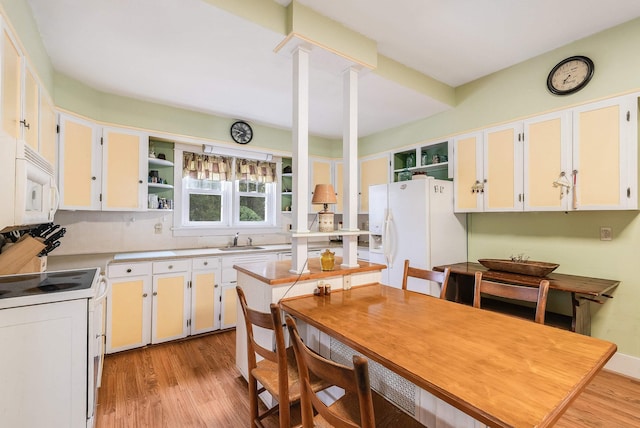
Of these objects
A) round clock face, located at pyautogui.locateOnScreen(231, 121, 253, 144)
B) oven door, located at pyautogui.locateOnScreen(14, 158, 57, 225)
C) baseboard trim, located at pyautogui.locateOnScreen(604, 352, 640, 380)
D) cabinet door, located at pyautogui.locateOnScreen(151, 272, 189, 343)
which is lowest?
baseboard trim, located at pyautogui.locateOnScreen(604, 352, 640, 380)

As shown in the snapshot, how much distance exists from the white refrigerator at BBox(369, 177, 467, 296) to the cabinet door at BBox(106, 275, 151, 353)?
107 inches

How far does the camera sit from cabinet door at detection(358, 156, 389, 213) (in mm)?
4410

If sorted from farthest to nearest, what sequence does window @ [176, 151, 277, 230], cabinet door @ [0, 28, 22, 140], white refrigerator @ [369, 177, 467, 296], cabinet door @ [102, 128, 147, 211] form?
window @ [176, 151, 277, 230], white refrigerator @ [369, 177, 467, 296], cabinet door @ [102, 128, 147, 211], cabinet door @ [0, 28, 22, 140]

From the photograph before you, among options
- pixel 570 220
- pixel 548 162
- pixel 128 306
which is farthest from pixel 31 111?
pixel 570 220

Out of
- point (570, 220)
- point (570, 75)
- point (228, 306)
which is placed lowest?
point (228, 306)

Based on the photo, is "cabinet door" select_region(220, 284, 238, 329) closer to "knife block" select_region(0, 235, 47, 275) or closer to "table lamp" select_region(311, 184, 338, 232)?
"table lamp" select_region(311, 184, 338, 232)

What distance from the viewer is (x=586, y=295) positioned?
222cm

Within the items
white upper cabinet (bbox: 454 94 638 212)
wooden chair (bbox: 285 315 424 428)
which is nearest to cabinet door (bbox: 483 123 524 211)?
white upper cabinet (bbox: 454 94 638 212)

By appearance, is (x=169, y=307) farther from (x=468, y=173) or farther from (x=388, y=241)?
(x=468, y=173)

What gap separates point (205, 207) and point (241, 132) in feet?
3.87

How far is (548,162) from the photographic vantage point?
2744 mm

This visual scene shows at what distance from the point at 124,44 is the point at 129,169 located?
137 cm

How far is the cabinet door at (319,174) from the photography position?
4797 mm

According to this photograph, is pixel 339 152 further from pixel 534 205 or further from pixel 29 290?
pixel 29 290
